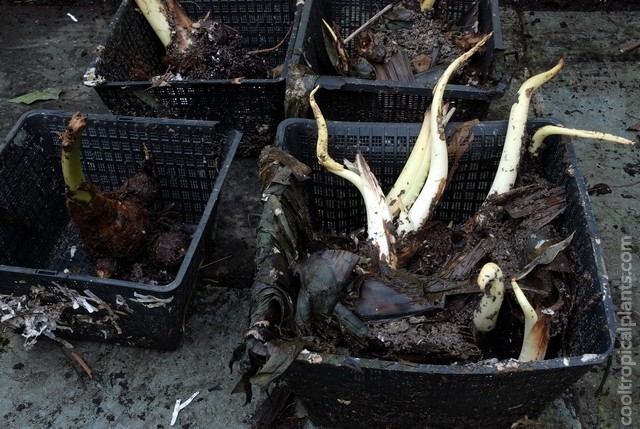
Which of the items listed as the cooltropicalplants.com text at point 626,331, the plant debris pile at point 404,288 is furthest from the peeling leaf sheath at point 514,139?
the cooltropicalplants.com text at point 626,331

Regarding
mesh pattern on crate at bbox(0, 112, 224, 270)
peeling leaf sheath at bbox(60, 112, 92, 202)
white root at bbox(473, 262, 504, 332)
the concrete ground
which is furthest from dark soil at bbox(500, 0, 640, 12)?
peeling leaf sheath at bbox(60, 112, 92, 202)

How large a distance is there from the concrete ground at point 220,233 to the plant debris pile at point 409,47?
1.61 feet

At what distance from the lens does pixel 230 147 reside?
2.39 m

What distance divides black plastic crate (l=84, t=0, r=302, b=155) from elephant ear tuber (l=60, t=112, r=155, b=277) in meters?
0.39

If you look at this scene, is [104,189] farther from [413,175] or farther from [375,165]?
[413,175]

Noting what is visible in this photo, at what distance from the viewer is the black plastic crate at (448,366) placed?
1620 mm

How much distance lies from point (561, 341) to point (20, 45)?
3.40 meters

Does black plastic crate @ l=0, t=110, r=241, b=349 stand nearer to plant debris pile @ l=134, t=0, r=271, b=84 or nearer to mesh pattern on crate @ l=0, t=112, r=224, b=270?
mesh pattern on crate @ l=0, t=112, r=224, b=270

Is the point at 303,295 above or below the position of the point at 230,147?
below

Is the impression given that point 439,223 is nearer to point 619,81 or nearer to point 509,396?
point 509,396

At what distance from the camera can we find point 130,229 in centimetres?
221

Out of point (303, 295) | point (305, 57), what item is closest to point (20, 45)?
point (305, 57)

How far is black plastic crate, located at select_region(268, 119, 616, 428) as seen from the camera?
1.62 meters

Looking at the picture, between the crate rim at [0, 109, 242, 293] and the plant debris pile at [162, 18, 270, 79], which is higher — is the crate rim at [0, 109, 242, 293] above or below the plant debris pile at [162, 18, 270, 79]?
below
